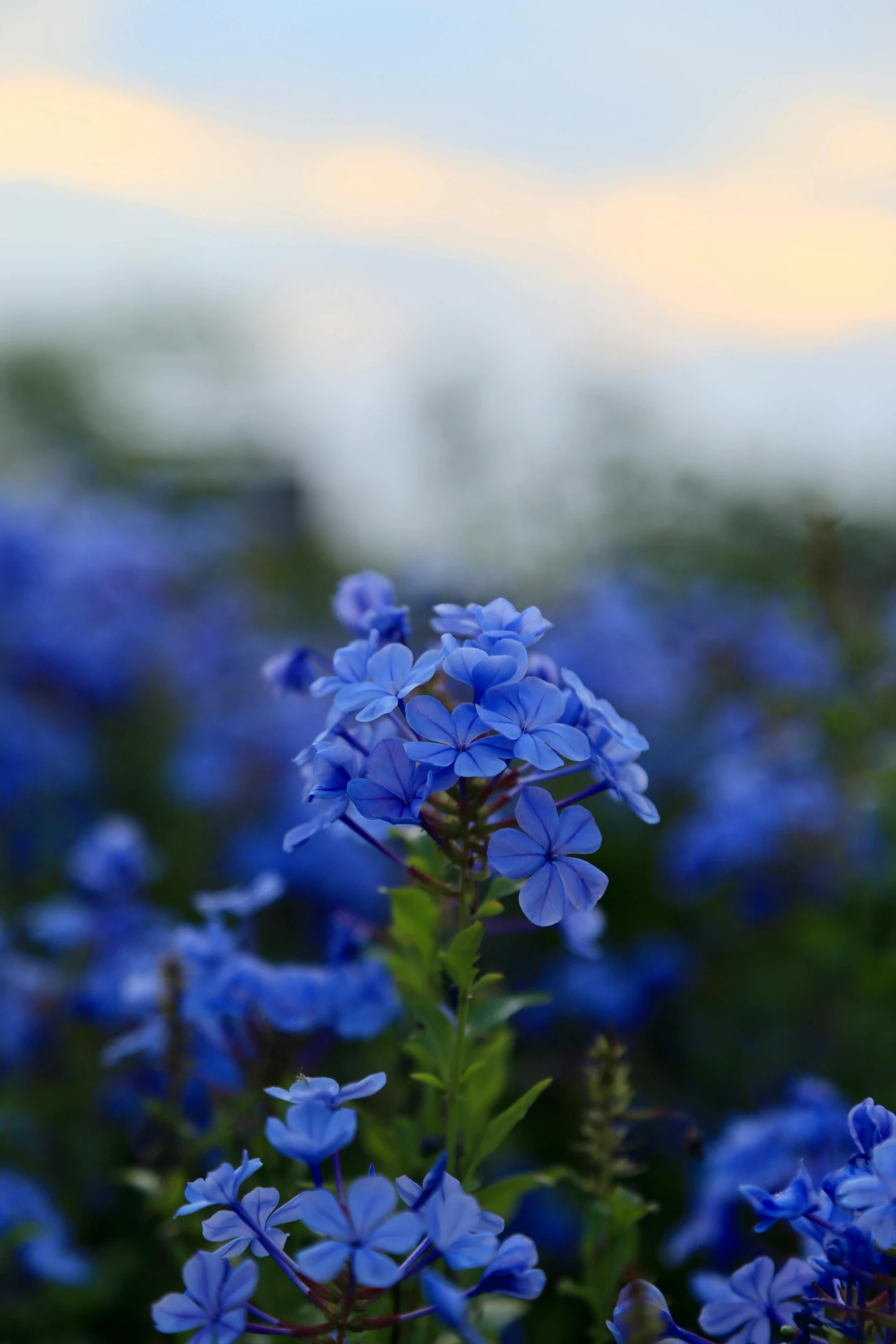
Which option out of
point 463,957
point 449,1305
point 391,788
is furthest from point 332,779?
point 449,1305

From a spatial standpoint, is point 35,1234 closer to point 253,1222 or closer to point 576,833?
point 253,1222

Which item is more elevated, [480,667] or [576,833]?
[480,667]

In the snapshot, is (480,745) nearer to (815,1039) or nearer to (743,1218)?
(743,1218)

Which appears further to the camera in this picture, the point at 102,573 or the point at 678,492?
the point at 678,492

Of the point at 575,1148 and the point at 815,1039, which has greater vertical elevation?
the point at 575,1148

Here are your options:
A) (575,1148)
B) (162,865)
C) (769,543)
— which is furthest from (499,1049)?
(769,543)

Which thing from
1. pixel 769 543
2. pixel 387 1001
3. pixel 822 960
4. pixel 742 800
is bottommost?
pixel 769 543

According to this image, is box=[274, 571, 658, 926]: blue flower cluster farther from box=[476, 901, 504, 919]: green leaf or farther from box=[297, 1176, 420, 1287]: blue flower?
box=[297, 1176, 420, 1287]: blue flower
